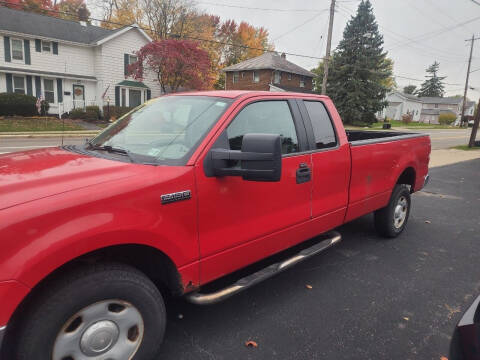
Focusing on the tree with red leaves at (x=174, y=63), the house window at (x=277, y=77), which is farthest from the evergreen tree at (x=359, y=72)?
the tree with red leaves at (x=174, y=63)

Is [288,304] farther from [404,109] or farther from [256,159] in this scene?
[404,109]

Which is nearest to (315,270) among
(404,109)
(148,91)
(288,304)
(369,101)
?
(288,304)

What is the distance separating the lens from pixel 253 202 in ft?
9.18

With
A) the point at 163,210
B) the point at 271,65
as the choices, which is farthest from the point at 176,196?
the point at 271,65

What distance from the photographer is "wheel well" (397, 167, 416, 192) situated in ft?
16.7

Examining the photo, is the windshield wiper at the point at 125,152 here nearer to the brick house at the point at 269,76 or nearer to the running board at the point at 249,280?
the running board at the point at 249,280

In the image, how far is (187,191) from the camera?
2.32 meters

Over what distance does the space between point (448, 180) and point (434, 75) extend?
107 metres

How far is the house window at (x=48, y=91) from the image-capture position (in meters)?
24.8

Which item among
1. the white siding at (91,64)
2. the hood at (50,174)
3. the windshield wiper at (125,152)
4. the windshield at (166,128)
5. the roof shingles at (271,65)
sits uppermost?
the roof shingles at (271,65)

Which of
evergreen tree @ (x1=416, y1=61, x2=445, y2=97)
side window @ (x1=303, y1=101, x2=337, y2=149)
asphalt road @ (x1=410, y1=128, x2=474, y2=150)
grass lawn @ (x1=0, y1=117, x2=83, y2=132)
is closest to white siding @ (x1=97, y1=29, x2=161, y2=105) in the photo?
grass lawn @ (x1=0, y1=117, x2=83, y2=132)

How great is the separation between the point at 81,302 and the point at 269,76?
35930 millimetres

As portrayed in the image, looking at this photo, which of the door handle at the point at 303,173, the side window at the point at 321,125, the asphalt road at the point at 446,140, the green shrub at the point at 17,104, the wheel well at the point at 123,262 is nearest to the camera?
the wheel well at the point at 123,262

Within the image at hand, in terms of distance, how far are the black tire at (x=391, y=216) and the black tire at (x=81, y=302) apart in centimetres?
355
